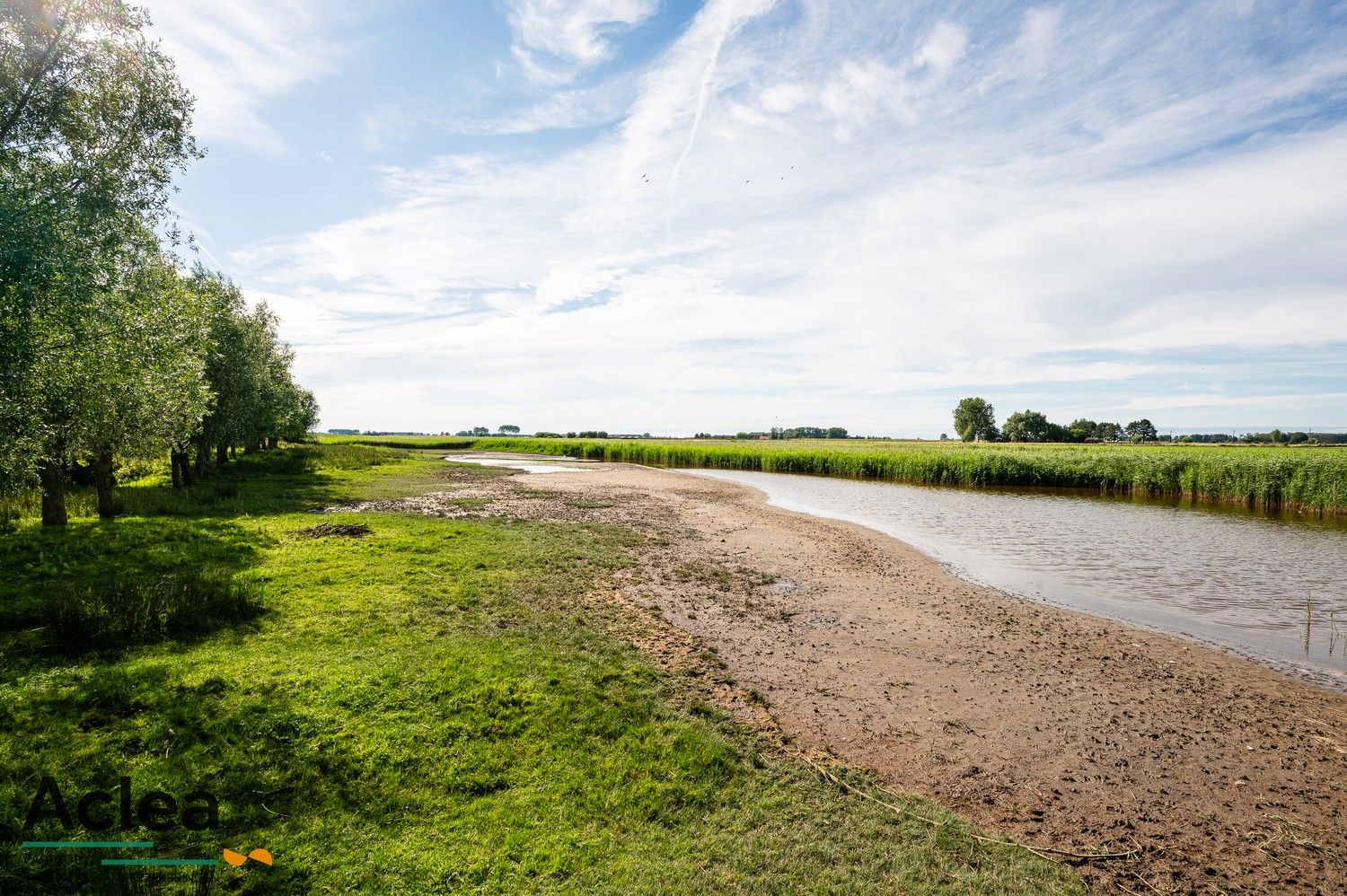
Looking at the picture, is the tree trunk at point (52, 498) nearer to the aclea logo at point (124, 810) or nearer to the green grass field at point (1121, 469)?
the aclea logo at point (124, 810)

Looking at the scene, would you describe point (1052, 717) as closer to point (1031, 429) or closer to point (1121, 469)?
point (1121, 469)

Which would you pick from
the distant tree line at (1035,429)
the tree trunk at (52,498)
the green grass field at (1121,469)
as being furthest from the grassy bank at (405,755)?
the distant tree line at (1035,429)

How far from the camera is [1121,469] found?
154 feet

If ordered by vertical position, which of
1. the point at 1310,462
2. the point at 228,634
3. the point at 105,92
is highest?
the point at 105,92

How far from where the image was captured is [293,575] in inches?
516

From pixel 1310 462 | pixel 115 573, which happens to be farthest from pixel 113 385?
pixel 1310 462

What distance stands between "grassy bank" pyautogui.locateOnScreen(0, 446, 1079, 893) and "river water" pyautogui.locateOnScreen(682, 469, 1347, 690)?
1185 centimetres

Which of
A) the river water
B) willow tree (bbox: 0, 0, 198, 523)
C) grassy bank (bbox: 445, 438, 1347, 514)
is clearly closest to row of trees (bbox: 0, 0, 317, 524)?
willow tree (bbox: 0, 0, 198, 523)

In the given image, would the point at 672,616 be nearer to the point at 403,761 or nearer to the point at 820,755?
the point at 820,755

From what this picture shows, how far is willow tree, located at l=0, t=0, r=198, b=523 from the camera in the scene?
10664mm

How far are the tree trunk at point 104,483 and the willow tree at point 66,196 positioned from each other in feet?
4.76

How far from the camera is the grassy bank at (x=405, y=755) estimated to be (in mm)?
5043

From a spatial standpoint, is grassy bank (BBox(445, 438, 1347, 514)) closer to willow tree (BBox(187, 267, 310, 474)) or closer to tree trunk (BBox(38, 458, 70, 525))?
willow tree (BBox(187, 267, 310, 474))

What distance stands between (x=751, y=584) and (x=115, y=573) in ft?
48.0
